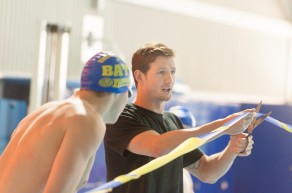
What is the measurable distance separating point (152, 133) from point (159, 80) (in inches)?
12.9

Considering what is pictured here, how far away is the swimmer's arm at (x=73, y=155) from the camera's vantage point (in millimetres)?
1829

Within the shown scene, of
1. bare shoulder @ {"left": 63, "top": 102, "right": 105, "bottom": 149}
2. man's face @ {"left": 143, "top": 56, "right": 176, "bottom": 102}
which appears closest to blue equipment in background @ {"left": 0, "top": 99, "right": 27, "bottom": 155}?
man's face @ {"left": 143, "top": 56, "right": 176, "bottom": 102}

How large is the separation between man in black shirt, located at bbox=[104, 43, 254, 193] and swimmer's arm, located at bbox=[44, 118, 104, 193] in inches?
23.4

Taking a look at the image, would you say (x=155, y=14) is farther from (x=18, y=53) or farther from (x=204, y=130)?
(x=204, y=130)

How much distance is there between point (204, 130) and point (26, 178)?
3.13 ft

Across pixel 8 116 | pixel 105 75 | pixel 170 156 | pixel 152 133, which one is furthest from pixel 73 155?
pixel 8 116

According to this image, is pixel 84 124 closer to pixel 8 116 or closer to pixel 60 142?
pixel 60 142

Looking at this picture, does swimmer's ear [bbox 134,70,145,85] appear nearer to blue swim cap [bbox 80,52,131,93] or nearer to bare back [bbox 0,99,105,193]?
blue swim cap [bbox 80,52,131,93]

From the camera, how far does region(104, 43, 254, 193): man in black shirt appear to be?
8.13 ft

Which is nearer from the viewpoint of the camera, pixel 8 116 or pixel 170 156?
pixel 170 156

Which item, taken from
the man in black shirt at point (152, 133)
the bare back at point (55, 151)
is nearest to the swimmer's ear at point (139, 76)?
the man in black shirt at point (152, 133)

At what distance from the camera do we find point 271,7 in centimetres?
1480

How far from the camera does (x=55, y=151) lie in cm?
191

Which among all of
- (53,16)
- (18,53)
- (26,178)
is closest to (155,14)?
(53,16)
